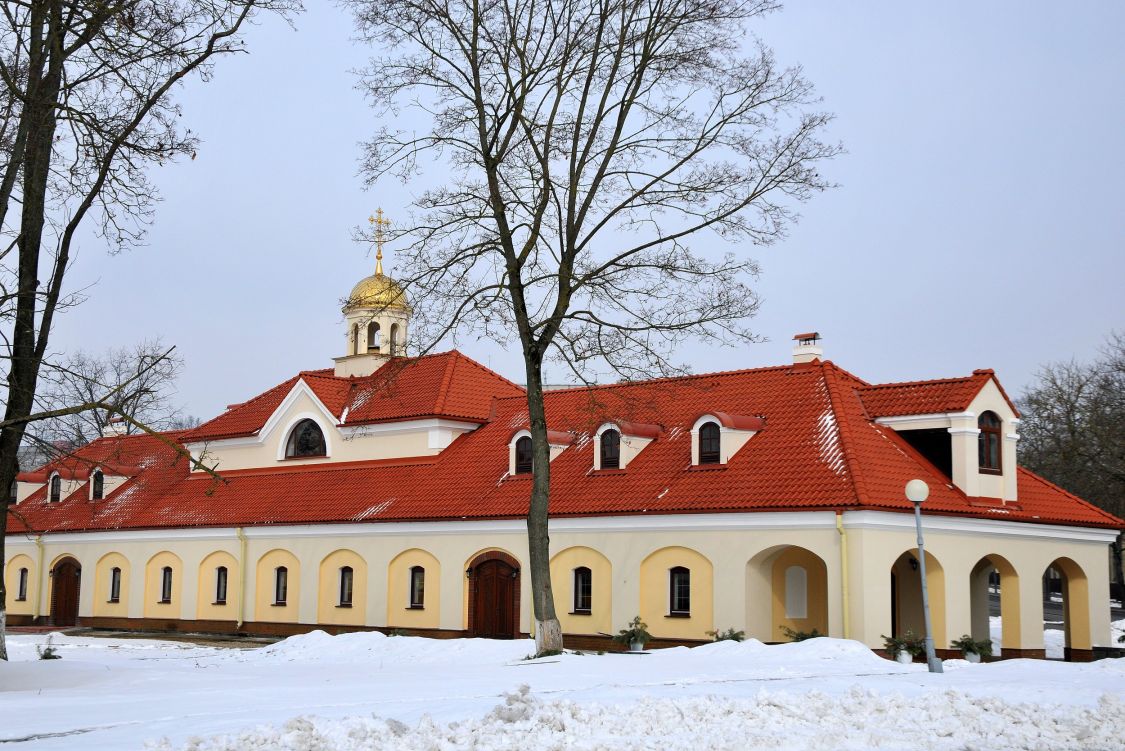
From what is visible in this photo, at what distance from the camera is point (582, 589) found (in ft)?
103

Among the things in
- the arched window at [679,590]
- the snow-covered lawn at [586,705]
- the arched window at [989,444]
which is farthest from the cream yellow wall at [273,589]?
the arched window at [989,444]

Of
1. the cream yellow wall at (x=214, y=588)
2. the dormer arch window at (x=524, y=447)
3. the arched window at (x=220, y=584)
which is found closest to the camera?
the dormer arch window at (x=524, y=447)

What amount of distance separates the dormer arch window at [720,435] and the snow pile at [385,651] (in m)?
6.50

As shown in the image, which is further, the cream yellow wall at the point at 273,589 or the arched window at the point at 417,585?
the cream yellow wall at the point at 273,589

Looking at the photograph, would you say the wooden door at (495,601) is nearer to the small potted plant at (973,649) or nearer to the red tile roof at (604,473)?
the red tile roof at (604,473)

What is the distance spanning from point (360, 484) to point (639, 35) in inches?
681

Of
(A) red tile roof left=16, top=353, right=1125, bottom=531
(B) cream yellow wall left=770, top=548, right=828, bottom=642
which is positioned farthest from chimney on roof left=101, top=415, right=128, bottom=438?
(B) cream yellow wall left=770, top=548, right=828, bottom=642

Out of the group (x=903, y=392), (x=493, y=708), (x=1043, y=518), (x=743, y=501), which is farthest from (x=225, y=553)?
(x=493, y=708)

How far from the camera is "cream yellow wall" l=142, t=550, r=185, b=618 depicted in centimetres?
3978

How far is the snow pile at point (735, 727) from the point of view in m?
11.4

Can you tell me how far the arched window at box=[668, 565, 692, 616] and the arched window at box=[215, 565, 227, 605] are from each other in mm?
15139

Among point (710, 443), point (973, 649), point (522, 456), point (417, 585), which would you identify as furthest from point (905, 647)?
point (417, 585)

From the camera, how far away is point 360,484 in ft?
122

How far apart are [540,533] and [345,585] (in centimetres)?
1361
